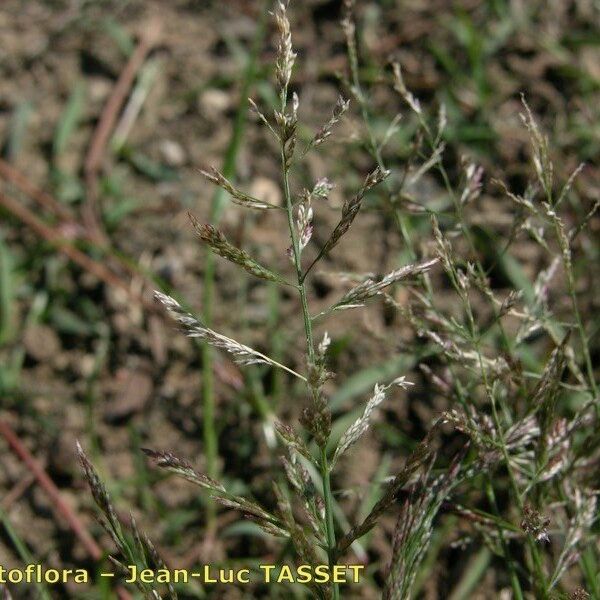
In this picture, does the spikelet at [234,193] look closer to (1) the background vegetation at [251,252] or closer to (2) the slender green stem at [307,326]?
(2) the slender green stem at [307,326]

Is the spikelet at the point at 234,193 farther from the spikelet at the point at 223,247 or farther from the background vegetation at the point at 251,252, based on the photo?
the background vegetation at the point at 251,252

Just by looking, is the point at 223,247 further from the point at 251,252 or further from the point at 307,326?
the point at 251,252

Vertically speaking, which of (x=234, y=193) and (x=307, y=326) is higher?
(x=234, y=193)

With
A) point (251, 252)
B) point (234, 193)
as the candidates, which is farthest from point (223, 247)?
point (251, 252)

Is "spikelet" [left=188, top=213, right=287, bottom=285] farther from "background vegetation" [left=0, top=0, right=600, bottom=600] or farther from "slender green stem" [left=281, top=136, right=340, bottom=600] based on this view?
"background vegetation" [left=0, top=0, right=600, bottom=600]

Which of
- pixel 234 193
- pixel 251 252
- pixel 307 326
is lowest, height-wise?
pixel 251 252

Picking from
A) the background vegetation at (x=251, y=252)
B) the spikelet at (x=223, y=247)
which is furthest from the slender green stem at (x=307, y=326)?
the background vegetation at (x=251, y=252)

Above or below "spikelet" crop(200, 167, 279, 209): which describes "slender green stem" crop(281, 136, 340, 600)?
below

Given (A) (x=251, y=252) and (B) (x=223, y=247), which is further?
(A) (x=251, y=252)

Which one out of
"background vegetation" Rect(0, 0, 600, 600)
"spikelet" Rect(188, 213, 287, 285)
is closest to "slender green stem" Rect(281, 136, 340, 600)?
"spikelet" Rect(188, 213, 287, 285)

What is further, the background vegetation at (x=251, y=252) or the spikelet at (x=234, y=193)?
the background vegetation at (x=251, y=252)

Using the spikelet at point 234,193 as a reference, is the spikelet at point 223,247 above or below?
below

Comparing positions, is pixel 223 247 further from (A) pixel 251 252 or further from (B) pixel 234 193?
(A) pixel 251 252
